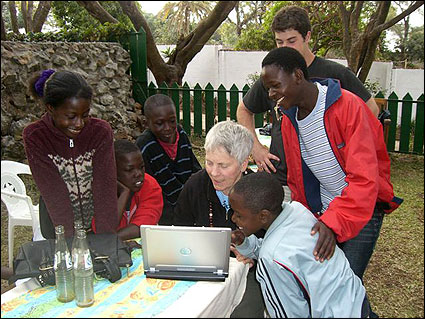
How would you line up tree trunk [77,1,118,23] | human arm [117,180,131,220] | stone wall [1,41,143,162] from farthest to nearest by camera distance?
tree trunk [77,1,118,23], stone wall [1,41,143,162], human arm [117,180,131,220]

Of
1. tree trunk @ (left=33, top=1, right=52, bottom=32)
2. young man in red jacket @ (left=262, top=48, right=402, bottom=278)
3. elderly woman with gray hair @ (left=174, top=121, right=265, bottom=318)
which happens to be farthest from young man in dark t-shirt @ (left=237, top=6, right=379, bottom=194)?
tree trunk @ (left=33, top=1, right=52, bottom=32)

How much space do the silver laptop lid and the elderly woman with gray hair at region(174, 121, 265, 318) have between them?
1.68 ft

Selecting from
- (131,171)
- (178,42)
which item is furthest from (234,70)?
(131,171)

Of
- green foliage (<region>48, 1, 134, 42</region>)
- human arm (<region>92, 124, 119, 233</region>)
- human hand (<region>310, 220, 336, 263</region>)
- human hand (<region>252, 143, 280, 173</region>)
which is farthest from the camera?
green foliage (<region>48, 1, 134, 42</region>)

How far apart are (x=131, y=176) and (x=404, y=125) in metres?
4.76

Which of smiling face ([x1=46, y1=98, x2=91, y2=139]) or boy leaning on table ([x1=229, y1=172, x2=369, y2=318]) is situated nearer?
boy leaning on table ([x1=229, y1=172, x2=369, y2=318])

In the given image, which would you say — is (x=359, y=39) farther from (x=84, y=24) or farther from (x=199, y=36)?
(x=84, y=24)

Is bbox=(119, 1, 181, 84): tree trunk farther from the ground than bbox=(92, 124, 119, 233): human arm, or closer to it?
farther from the ground

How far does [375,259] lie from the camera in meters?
3.43

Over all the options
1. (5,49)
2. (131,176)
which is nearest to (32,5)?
(5,49)

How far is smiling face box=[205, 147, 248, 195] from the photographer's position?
1.96 m

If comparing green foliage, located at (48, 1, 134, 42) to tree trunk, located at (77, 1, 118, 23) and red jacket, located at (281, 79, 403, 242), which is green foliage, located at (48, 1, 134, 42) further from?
red jacket, located at (281, 79, 403, 242)

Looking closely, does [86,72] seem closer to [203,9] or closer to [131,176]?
[203,9]

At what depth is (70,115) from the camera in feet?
5.85
